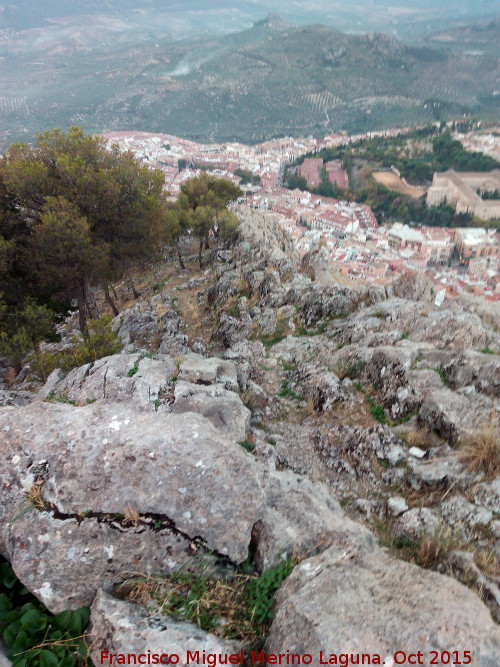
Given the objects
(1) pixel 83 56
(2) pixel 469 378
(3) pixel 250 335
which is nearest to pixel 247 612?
(2) pixel 469 378

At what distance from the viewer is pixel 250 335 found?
10828mm

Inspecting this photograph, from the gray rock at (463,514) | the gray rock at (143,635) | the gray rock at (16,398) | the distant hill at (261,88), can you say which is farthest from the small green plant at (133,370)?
the distant hill at (261,88)

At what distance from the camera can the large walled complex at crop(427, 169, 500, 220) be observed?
6481 cm

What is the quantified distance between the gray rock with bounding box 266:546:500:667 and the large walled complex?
74438 mm

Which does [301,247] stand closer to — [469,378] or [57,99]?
[469,378]

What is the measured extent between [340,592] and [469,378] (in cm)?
499

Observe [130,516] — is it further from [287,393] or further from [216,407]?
[287,393]

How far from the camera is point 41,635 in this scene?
2.61 metres

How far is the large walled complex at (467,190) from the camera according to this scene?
2552 inches

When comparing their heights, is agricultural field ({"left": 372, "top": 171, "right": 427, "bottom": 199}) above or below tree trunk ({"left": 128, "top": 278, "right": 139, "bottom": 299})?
below

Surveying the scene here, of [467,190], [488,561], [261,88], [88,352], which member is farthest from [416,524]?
[261,88]

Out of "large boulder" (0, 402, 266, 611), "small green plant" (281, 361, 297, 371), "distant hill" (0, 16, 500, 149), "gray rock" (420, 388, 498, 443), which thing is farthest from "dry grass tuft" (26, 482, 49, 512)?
"distant hill" (0, 16, 500, 149)

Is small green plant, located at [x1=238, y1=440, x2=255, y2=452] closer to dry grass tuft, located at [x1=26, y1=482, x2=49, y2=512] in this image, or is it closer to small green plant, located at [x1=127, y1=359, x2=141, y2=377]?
small green plant, located at [x1=127, y1=359, x2=141, y2=377]

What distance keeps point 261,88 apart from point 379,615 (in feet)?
580
